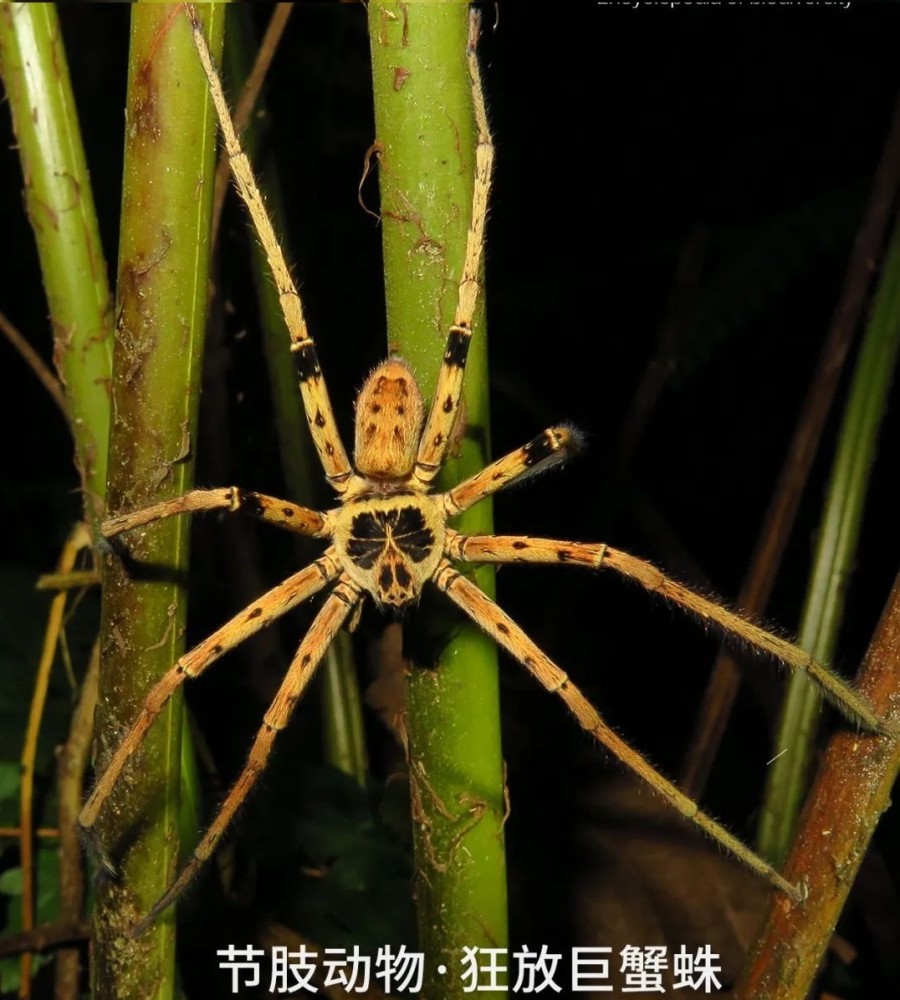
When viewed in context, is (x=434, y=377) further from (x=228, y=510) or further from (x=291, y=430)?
(x=291, y=430)

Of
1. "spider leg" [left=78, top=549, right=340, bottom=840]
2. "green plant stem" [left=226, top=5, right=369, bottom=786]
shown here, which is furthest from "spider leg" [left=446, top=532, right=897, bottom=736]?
"green plant stem" [left=226, top=5, right=369, bottom=786]

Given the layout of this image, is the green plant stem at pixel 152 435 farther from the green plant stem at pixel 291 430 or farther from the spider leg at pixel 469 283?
the green plant stem at pixel 291 430

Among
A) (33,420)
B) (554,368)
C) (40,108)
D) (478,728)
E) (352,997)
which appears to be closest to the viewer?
(478,728)

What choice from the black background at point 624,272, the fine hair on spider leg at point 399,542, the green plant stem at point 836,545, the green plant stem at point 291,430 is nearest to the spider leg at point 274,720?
the fine hair on spider leg at point 399,542

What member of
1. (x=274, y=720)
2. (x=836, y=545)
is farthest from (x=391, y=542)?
(x=836, y=545)

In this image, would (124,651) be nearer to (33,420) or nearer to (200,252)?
(200,252)

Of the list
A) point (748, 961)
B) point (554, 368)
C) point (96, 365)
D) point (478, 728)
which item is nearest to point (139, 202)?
point (96, 365)

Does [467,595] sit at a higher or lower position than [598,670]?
lower
